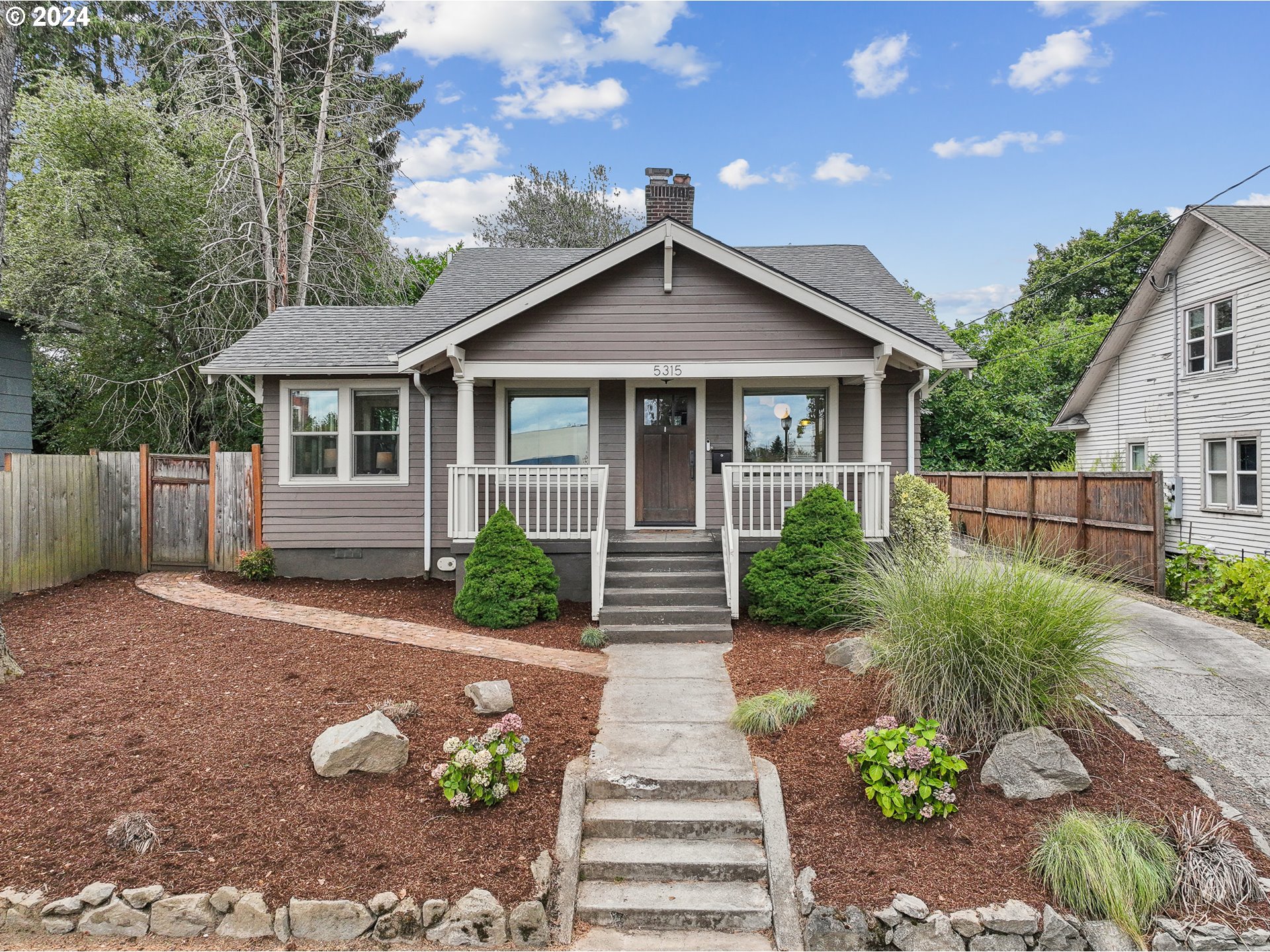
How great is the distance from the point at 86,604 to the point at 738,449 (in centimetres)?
854

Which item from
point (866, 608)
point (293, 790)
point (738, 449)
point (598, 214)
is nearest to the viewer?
point (293, 790)

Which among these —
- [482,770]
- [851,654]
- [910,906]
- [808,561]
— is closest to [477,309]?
[808,561]

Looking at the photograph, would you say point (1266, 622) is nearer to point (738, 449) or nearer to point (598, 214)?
point (738, 449)

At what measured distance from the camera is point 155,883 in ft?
10.8

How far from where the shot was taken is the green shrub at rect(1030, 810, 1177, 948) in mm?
3211

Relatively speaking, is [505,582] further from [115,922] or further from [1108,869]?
[1108,869]

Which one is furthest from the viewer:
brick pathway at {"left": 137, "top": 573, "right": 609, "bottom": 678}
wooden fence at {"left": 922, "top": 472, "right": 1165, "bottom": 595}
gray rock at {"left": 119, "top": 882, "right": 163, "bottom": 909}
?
wooden fence at {"left": 922, "top": 472, "right": 1165, "bottom": 595}

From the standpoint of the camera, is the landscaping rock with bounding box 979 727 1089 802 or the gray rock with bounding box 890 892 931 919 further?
the landscaping rock with bounding box 979 727 1089 802

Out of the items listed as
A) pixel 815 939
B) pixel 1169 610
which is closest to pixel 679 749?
pixel 815 939

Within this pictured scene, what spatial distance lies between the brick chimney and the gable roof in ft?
4.20

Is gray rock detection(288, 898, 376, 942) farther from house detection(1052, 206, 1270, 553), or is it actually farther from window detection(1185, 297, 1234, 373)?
window detection(1185, 297, 1234, 373)

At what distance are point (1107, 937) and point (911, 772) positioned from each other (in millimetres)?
1036

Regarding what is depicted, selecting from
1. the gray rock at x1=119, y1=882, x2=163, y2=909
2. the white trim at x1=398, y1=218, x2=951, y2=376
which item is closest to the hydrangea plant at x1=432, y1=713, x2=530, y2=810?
the gray rock at x1=119, y1=882, x2=163, y2=909

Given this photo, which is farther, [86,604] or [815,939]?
[86,604]
